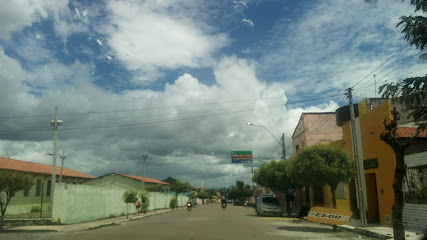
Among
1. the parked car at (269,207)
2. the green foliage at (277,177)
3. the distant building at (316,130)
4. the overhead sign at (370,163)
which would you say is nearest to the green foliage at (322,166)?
the overhead sign at (370,163)

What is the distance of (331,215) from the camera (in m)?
18.8

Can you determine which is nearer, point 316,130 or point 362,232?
point 362,232

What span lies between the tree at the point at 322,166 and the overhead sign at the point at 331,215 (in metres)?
2.17

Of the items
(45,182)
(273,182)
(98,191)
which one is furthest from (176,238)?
(45,182)

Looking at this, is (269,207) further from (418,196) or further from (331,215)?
(418,196)

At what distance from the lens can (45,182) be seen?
1540 inches

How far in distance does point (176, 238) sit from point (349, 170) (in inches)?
465

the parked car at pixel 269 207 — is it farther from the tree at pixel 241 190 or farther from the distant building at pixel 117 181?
the tree at pixel 241 190

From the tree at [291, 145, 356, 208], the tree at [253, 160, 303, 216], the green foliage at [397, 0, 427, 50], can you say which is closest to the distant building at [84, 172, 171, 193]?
the tree at [253, 160, 303, 216]

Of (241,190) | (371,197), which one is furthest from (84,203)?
(241,190)

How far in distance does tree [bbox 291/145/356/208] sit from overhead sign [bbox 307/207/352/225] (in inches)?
85.6

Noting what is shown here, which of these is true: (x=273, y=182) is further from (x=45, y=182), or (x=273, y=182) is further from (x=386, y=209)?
(x=45, y=182)

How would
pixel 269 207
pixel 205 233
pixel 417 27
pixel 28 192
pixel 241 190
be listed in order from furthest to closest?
pixel 241 190, pixel 28 192, pixel 269 207, pixel 205 233, pixel 417 27

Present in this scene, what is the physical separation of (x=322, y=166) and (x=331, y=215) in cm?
311
